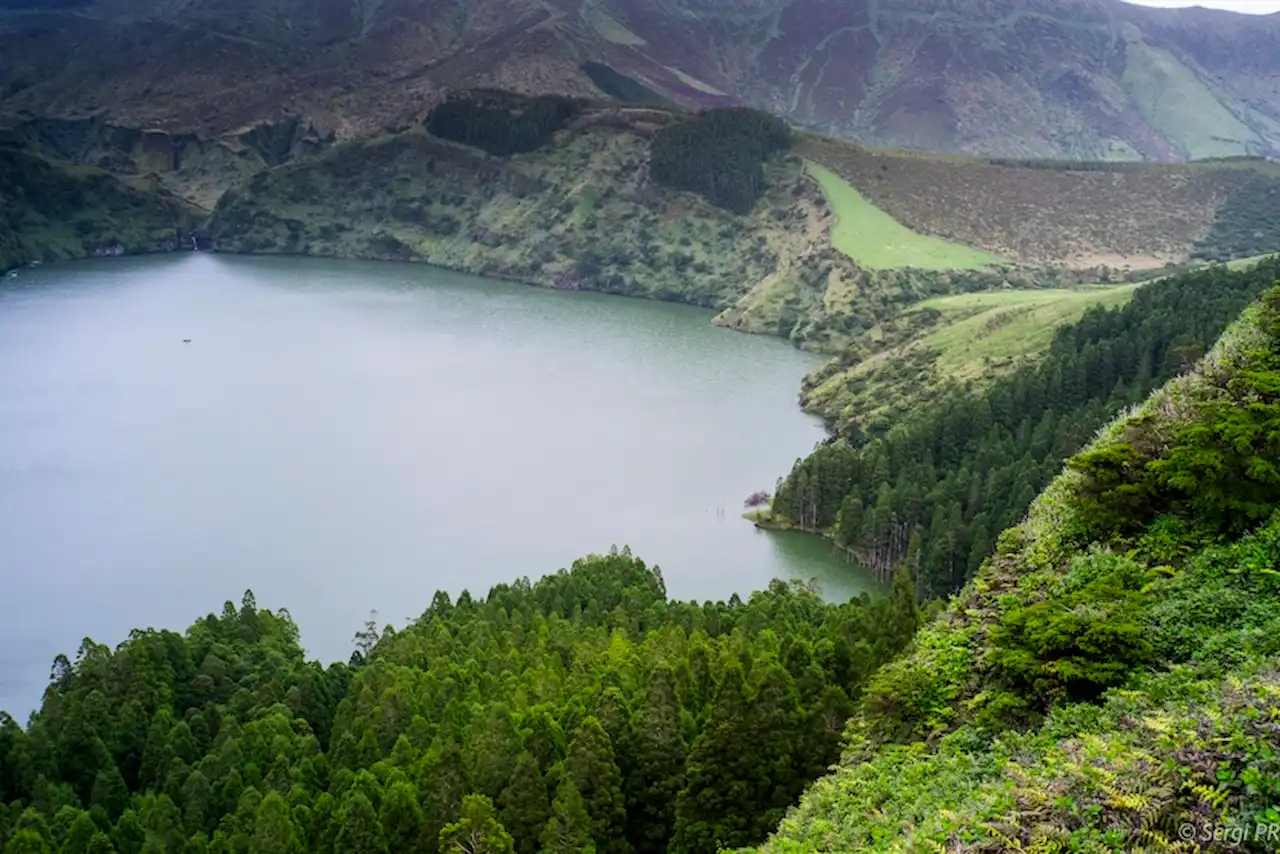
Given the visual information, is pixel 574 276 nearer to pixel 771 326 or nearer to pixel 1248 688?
pixel 771 326

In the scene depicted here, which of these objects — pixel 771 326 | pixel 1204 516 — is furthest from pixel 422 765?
pixel 771 326

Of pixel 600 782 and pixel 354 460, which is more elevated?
pixel 600 782

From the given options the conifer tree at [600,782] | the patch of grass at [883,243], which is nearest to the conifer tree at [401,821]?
the conifer tree at [600,782]

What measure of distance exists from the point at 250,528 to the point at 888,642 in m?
50.0

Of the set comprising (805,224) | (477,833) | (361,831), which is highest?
(805,224)

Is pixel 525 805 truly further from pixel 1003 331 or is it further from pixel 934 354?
pixel 1003 331

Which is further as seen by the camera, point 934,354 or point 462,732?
point 934,354

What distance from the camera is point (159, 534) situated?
72438 millimetres

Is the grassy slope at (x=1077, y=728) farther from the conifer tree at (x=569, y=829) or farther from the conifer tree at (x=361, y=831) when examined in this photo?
the conifer tree at (x=361, y=831)

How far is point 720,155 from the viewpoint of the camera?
184750mm

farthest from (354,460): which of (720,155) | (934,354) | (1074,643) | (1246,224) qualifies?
(1246,224)

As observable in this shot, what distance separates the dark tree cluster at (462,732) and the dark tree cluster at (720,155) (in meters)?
136

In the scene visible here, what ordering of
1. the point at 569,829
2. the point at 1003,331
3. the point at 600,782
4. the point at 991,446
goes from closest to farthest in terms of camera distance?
1. the point at 569,829
2. the point at 600,782
3. the point at 991,446
4. the point at 1003,331

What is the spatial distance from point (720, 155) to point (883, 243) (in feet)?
124
